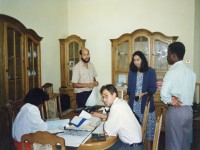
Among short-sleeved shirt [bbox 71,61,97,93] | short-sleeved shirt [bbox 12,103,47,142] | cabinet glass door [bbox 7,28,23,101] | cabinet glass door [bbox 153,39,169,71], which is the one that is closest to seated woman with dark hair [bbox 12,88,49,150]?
short-sleeved shirt [bbox 12,103,47,142]

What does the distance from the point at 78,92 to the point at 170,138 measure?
5.18 ft

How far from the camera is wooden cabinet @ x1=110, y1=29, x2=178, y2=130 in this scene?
4188mm

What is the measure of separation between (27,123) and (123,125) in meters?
0.80

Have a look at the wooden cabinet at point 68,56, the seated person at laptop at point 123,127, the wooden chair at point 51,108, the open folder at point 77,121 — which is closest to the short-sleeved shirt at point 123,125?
the seated person at laptop at point 123,127

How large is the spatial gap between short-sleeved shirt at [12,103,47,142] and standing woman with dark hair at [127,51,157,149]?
1.32 metres

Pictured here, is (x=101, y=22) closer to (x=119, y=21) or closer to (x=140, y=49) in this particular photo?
(x=119, y=21)

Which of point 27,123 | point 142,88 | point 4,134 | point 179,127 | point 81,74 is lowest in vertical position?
point 4,134

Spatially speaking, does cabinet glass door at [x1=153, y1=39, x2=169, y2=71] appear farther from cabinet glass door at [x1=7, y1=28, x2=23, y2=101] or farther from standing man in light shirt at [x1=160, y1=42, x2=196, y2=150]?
cabinet glass door at [x1=7, y1=28, x2=23, y2=101]

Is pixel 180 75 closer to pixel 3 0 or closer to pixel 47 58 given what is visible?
pixel 3 0

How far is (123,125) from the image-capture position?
1868mm

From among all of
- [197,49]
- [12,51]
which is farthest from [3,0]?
[197,49]

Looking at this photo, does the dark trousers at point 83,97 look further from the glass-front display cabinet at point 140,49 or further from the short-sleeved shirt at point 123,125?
the short-sleeved shirt at point 123,125

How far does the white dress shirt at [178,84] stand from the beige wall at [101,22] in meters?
2.54

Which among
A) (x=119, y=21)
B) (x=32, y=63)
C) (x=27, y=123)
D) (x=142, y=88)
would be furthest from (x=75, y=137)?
(x=119, y=21)
